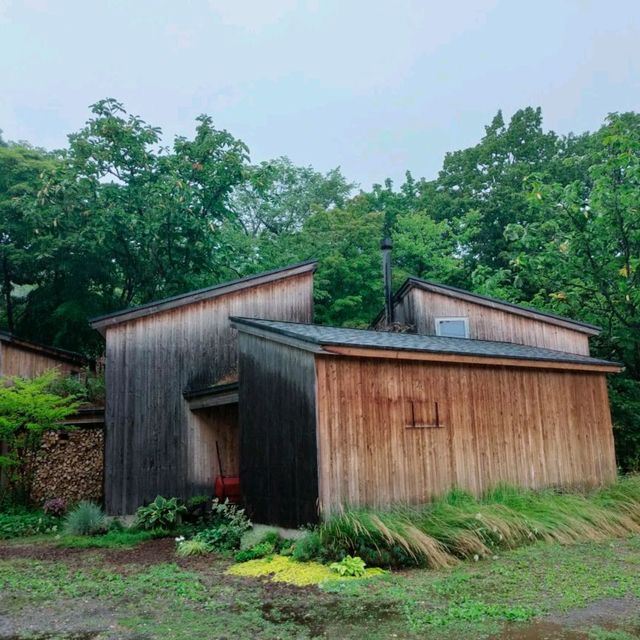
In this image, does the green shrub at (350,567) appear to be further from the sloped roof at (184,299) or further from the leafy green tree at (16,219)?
the leafy green tree at (16,219)

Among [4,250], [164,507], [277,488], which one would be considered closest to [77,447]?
[164,507]

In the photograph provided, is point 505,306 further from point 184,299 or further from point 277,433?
point 277,433

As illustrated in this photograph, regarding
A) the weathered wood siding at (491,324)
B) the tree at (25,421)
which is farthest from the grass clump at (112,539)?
the weathered wood siding at (491,324)

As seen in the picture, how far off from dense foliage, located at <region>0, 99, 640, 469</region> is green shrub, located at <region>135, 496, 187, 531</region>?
10.4 m

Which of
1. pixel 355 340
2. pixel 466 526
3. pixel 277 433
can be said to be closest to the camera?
pixel 466 526

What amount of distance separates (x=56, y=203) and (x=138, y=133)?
3.60 m

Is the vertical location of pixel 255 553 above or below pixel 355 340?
below

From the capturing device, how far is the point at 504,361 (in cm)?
1071

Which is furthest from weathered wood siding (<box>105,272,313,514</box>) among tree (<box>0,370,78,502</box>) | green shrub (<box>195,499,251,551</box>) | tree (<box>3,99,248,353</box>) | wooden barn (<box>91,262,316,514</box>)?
tree (<box>3,99,248,353</box>)

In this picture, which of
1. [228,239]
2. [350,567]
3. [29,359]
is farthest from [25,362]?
[350,567]

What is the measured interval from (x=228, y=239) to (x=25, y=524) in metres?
14.8

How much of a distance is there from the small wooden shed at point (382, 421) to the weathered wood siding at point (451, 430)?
0.02 metres

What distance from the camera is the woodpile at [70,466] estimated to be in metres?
14.2

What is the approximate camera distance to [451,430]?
984 cm
